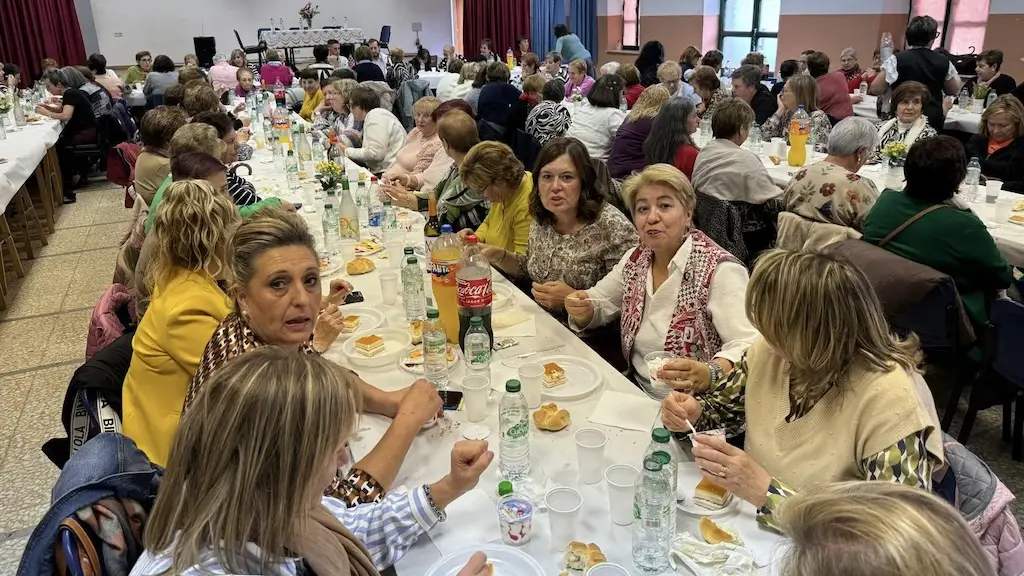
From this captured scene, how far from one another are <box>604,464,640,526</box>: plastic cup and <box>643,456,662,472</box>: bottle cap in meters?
0.10

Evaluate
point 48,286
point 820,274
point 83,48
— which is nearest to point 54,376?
point 48,286

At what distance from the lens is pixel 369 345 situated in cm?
233

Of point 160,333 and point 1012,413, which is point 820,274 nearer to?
point 160,333

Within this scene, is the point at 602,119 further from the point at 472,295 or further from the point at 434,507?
the point at 434,507

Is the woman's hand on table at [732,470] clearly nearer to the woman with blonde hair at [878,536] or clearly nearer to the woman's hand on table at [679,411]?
the woman's hand on table at [679,411]

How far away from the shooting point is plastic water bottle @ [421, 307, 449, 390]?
2096 mm

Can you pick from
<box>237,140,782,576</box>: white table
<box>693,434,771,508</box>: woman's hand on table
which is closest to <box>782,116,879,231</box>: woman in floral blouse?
<box>237,140,782,576</box>: white table

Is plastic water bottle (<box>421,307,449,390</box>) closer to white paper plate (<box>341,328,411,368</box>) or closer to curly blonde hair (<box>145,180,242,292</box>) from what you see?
white paper plate (<box>341,328,411,368</box>)

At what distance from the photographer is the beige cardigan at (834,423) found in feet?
4.74

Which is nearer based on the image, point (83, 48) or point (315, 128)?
point (315, 128)

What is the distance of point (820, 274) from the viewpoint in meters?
1.48

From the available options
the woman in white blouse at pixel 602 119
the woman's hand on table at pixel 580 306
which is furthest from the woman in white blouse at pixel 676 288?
the woman in white blouse at pixel 602 119

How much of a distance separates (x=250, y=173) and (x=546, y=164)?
9.62 ft

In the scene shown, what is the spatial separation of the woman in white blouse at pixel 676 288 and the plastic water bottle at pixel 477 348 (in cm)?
52
